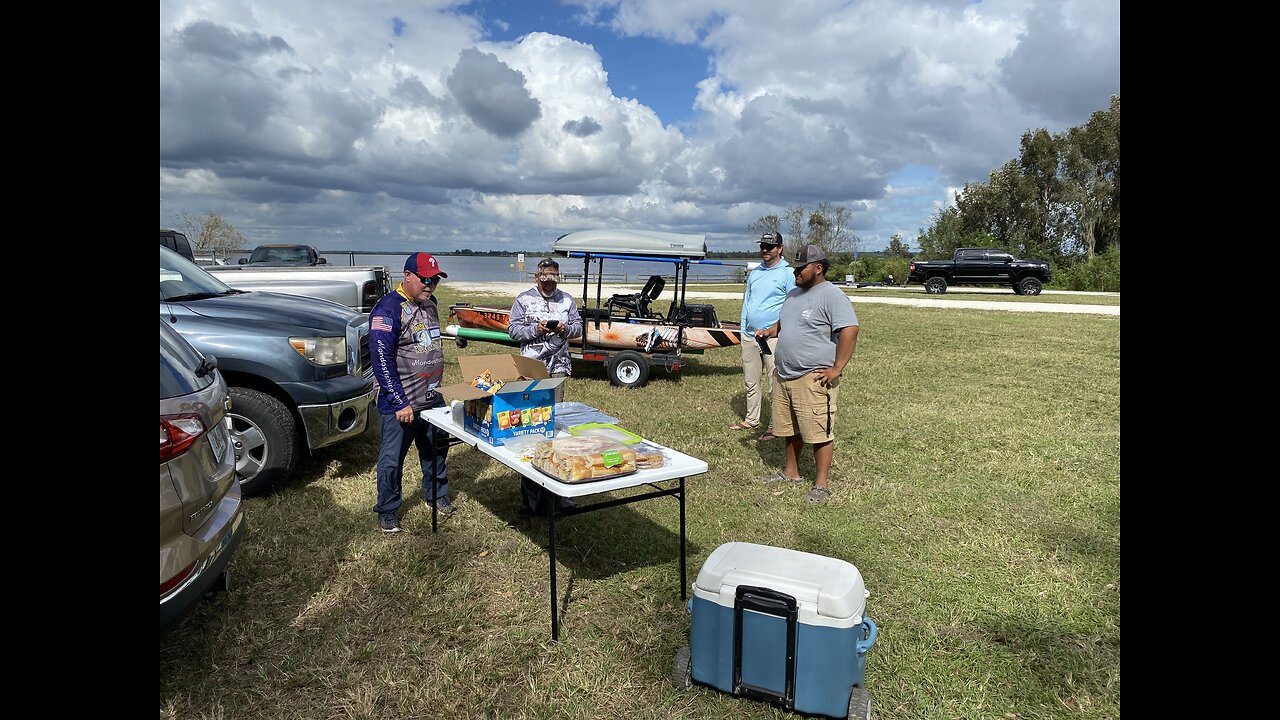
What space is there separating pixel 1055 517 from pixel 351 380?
5.31 m

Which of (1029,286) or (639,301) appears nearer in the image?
(639,301)

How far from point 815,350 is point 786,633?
2.68m

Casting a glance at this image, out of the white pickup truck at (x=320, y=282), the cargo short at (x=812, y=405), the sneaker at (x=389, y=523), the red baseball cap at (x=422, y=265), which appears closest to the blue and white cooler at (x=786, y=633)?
the cargo short at (x=812, y=405)

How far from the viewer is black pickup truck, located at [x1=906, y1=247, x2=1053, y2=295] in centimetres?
2991

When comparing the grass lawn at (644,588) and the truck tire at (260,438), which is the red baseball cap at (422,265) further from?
the grass lawn at (644,588)

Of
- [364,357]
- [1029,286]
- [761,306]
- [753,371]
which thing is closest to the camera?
[364,357]

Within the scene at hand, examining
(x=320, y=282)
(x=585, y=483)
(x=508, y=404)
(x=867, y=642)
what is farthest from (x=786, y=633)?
(x=320, y=282)

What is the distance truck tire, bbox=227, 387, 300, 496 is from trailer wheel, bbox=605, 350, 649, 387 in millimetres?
4969

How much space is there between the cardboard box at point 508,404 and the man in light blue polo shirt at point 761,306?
3177 mm

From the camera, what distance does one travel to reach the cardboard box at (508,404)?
3803mm

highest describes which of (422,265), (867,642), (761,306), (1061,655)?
(422,265)

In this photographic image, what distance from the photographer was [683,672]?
309cm

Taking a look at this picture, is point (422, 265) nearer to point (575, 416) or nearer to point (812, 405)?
point (575, 416)
